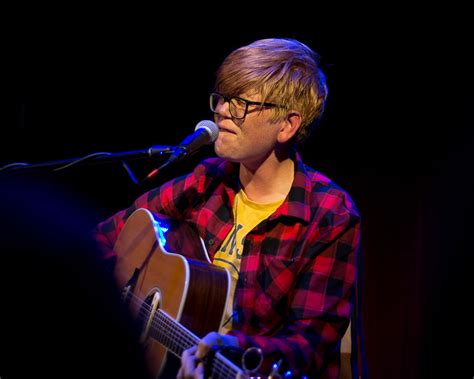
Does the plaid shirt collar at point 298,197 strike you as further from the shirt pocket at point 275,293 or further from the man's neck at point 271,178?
the shirt pocket at point 275,293

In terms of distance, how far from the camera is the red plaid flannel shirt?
2.20 m

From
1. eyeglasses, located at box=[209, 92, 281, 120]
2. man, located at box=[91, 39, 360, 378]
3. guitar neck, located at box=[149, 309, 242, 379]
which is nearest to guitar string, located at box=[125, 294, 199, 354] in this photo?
guitar neck, located at box=[149, 309, 242, 379]

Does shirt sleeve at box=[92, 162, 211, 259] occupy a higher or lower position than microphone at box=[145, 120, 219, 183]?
lower

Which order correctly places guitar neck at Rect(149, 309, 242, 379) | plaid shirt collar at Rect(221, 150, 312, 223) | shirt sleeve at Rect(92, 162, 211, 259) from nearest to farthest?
guitar neck at Rect(149, 309, 242, 379) < plaid shirt collar at Rect(221, 150, 312, 223) < shirt sleeve at Rect(92, 162, 211, 259)

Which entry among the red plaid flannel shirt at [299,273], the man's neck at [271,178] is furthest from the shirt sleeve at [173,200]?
the man's neck at [271,178]

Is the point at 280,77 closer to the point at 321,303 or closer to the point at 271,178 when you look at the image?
the point at 271,178

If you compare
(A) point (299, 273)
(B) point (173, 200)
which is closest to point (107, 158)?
(B) point (173, 200)

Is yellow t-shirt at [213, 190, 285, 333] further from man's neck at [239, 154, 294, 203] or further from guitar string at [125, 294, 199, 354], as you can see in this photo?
guitar string at [125, 294, 199, 354]

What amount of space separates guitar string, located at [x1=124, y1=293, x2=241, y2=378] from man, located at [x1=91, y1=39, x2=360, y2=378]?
18 centimetres

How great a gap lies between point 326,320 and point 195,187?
0.94 m

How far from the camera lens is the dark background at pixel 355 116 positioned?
329cm

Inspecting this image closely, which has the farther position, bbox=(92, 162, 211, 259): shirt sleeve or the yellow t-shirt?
bbox=(92, 162, 211, 259): shirt sleeve

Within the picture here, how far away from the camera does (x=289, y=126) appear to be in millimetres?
2568

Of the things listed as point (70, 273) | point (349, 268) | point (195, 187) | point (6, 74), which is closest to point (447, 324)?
point (349, 268)
